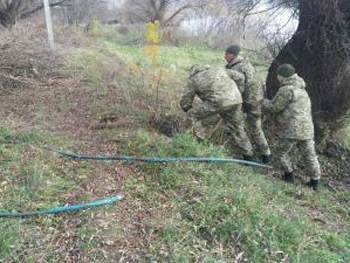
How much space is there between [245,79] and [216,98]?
0.74 m

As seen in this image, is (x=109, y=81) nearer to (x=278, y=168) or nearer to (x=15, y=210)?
(x=278, y=168)

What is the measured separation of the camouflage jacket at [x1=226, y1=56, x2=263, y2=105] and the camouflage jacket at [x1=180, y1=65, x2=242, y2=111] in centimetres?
24

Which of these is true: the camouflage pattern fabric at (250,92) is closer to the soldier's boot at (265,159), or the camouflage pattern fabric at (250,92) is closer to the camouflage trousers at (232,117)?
the soldier's boot at (265,159)

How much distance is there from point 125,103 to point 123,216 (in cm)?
331

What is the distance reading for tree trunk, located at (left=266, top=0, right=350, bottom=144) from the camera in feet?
21.4

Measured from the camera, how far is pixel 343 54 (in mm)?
6668

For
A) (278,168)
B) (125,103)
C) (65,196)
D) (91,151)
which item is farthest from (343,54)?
(65,196)

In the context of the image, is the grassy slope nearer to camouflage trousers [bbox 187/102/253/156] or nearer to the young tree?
camouflage trousers [bbox 187/102/253/156]

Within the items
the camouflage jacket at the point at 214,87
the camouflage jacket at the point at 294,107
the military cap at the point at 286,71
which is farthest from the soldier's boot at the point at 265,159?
the military cap at the point at 286,71

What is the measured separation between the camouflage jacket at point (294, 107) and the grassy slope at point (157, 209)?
78 cm

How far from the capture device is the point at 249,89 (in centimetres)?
621

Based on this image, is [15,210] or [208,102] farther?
[208,102]

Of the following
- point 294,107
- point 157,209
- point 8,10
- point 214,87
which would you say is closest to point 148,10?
point 8,10

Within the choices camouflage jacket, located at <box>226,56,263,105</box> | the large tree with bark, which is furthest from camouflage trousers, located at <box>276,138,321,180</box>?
the large tree with bark
